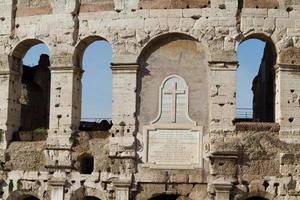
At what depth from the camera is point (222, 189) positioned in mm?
16719

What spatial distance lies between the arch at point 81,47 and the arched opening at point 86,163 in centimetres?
253

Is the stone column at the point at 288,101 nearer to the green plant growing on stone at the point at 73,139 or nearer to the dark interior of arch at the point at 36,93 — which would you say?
the green plant growing on stone at the point at 73,139

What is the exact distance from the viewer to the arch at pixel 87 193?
17.4 metres

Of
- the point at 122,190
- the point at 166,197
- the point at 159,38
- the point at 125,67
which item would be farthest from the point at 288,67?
the point at 122,190

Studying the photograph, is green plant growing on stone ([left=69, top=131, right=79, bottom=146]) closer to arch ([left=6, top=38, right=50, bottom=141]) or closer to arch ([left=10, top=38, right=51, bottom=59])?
arch ([left=10, top=38, right=51, bottom=59])

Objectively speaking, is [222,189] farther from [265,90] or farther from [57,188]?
[265,90]

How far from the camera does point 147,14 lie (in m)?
17.7

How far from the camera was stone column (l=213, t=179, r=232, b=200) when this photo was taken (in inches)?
657

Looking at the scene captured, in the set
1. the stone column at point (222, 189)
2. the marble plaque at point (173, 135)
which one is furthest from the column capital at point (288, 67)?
the stone column at point (222, 189)

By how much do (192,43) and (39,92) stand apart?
7.73 meters

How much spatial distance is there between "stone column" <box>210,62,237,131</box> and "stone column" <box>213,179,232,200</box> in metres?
1.39

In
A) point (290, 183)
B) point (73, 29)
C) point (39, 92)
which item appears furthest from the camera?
point (39, 92)

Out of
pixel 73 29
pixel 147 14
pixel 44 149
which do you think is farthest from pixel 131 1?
pixel 44 149

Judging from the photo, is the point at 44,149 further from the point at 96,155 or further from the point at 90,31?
the point at 90,31
